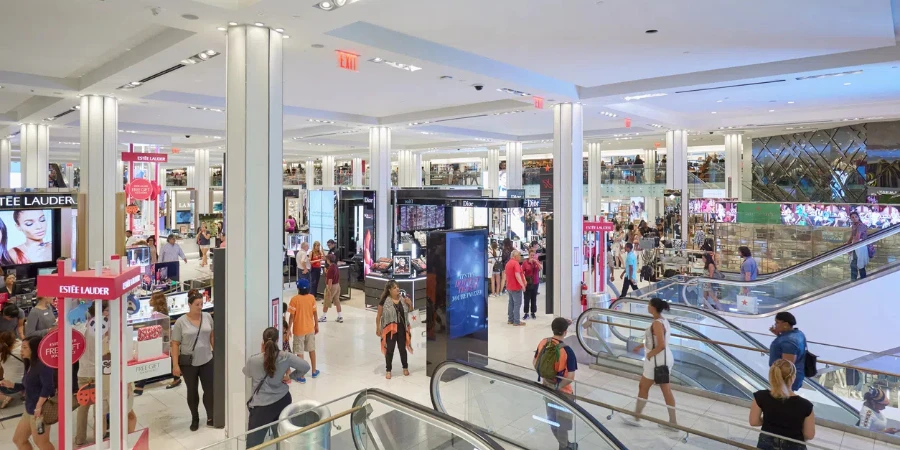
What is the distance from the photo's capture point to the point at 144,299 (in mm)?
8180

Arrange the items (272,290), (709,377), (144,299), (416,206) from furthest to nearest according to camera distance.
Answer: (416,206) < (144,299) < (709,377) < (272,290)

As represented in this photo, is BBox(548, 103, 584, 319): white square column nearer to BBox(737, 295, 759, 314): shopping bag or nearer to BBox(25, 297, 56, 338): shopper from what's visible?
BBox(737, 295, 759, 314): shopping bag

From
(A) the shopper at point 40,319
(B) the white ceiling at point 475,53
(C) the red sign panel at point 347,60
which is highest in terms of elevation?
(B) the white ceiling at point 475,53

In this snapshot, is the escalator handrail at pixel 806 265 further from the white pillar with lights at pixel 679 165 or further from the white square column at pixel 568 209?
the white pillar with lights at pixel 679 165

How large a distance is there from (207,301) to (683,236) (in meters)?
14.5

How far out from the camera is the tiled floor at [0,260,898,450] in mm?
4504

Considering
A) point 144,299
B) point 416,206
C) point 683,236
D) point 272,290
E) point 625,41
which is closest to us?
point 272,290

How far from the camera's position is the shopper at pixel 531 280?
10898 mm

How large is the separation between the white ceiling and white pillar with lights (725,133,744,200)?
5998 millimetres

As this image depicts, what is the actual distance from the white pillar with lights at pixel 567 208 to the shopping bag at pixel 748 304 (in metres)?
2.95

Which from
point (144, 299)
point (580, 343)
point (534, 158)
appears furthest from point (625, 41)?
point (534, 158)

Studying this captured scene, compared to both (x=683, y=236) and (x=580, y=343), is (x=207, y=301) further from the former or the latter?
(x=683, y=236)

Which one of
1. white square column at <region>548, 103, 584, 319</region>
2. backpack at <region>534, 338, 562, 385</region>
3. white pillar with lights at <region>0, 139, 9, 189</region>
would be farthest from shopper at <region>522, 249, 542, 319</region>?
white pillar with lights at <region>0, 139, 9, 189</region>

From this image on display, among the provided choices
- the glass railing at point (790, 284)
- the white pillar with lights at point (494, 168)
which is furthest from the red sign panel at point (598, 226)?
the white pillar with lights at point (494, 168)
